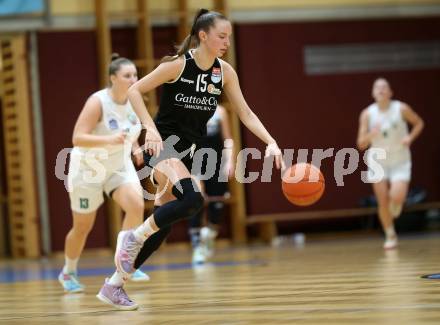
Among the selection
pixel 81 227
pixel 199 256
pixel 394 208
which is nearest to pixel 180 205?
pixel 81 227

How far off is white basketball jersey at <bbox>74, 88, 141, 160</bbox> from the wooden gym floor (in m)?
1.20

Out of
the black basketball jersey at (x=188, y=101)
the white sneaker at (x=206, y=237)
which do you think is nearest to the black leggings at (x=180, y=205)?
the black basketball jersey at (x=188, y=101)

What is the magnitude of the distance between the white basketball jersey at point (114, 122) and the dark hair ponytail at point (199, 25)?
143cm

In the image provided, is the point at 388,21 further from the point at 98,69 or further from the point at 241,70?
the point at 98,69

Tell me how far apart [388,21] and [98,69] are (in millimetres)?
4809

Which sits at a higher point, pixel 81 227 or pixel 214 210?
pixel 81 227

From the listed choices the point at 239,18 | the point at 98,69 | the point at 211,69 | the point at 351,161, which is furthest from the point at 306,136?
the point at 211,69

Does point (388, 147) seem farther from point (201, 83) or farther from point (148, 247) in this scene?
point (148, 247)

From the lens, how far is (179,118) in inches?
223

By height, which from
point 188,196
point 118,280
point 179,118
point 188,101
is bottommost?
point 118,280

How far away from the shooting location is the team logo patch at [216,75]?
5719mm

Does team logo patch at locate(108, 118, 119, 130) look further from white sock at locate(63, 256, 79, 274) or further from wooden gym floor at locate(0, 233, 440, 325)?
wooden gym floor at locate(0, 233, 440, 325)

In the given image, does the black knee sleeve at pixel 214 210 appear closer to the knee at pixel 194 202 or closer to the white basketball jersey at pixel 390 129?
the white basketball jersey at pixel 390 129

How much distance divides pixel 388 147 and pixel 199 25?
547cm
